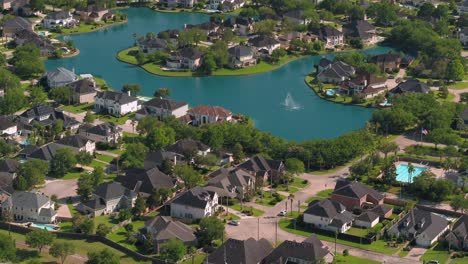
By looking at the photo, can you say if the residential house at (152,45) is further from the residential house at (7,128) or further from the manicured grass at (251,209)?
the manicured grass at (251,209)

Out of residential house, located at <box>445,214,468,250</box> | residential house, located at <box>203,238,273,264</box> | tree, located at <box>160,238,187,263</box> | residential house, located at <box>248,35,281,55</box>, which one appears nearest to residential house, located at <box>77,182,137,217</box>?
tree, located at <box>160,238,187,263</box>

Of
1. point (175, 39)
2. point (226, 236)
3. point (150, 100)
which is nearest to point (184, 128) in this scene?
point (150, 100)

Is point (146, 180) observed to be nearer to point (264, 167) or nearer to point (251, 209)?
point (251, 209)

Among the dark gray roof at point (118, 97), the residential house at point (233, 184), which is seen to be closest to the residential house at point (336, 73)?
the dark gray roof at point (118, 97)

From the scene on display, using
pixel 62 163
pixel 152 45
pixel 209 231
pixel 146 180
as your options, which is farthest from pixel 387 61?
pixel 209 231

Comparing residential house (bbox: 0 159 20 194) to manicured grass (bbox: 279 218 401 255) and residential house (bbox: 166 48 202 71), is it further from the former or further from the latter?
residential house (bbox: 166 48 202 71)

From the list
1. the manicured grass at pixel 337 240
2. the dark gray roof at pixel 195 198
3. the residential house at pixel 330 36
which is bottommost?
the residential house at pixel 330 36

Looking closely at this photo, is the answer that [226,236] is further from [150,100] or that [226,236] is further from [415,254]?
[150,100]

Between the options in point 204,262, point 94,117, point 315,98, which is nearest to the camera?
point 204,262
